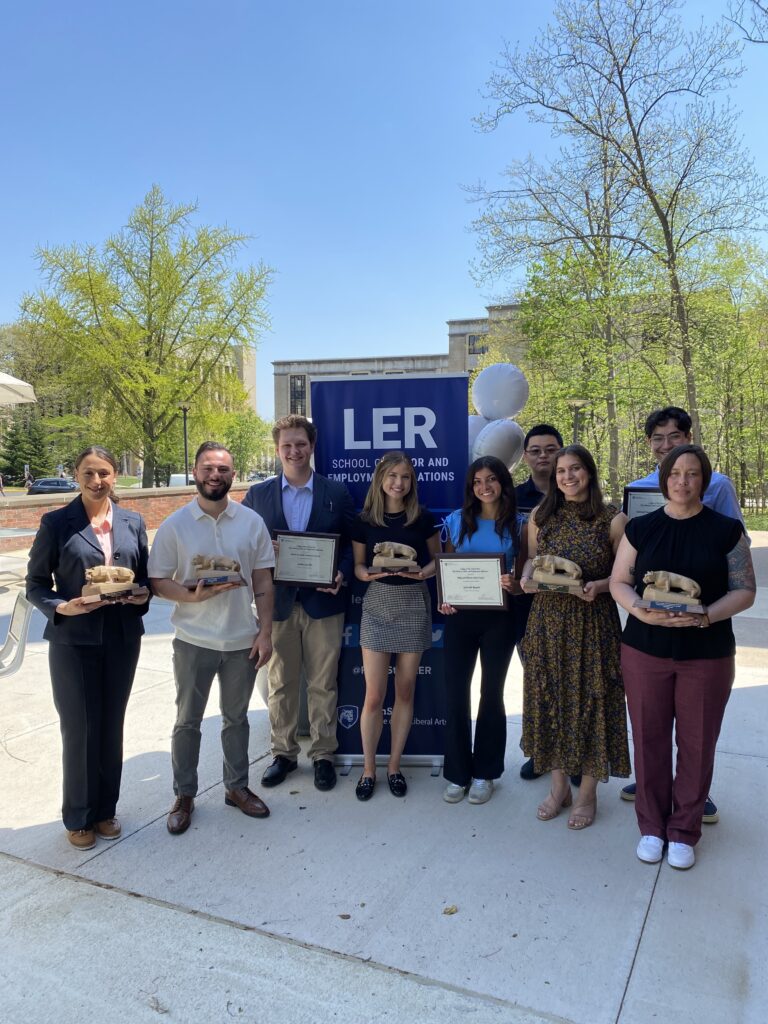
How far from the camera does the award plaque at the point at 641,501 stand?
3.66 metres

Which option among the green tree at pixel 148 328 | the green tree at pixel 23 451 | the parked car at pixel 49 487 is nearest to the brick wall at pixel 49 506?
the green tree at pixel 148 328

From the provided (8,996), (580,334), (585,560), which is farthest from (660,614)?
(580,334)

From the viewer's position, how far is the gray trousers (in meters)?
3.38

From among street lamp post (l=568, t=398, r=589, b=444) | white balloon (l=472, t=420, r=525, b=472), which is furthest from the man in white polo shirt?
street lamp post (l=568, t=398, r=589, b=444)

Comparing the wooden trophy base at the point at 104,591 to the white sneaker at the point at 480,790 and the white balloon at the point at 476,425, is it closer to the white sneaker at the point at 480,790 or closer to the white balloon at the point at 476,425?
the white sneaker at the point at 480,790

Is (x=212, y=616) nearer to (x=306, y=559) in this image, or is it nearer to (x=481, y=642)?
(x=306, y=559)

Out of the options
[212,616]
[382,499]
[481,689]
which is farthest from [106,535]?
[481,689]

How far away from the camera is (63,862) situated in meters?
3.11


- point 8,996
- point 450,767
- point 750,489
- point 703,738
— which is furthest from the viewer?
point 750,489

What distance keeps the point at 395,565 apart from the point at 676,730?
1.48 meters

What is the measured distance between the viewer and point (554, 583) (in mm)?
3125

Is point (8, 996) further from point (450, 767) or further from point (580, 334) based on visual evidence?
point (580, 334)

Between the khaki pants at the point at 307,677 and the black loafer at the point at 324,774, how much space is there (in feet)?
0.17

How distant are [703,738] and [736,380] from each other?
2154cm
